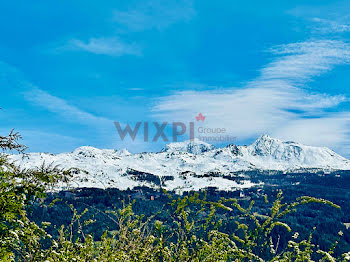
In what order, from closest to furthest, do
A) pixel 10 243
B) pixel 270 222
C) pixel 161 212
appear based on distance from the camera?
pixel 10 243, pixel 270 222, pixel 161 212

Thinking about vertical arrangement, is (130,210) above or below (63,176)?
below

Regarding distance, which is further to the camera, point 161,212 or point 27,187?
point 161,212

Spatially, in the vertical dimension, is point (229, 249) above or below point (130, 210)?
below

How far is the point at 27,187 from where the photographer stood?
20.4ft

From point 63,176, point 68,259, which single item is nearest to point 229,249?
point 68,259

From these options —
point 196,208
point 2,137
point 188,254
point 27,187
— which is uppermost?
point 2,137

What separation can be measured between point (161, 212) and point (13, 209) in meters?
2.75

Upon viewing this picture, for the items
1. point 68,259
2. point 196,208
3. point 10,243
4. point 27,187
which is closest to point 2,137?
point 27,187

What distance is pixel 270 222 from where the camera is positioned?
18.9 feet

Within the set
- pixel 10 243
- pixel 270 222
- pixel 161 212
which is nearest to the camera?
pixel 10 243

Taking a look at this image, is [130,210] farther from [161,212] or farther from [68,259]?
[68,259]

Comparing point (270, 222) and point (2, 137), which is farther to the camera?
point (2, 137)

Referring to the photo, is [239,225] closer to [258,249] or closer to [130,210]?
[258,249]

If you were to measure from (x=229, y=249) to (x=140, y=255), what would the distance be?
1.76 m
